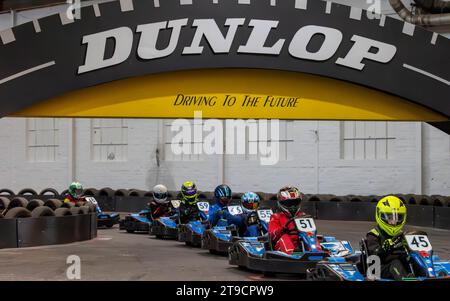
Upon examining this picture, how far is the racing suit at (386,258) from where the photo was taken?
7297 mm

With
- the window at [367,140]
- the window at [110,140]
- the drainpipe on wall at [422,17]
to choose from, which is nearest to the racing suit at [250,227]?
the drainpipe on wall at [422,17]

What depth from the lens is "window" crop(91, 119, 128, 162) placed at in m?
26.6

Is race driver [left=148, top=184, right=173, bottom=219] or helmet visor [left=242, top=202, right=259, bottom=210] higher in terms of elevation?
helmet visor [left=242, top=202, right=259, bottom=210]

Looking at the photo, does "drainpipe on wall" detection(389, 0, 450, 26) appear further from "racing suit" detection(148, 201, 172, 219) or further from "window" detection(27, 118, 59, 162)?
"window" detection(27, 118, 59, 162)

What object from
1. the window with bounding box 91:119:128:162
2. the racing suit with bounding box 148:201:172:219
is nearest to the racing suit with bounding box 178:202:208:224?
the racing suit with bounding box 148:201:172:219

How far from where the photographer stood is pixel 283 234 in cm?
995

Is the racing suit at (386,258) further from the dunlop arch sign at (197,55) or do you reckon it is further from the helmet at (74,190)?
the helmet at (74,190)

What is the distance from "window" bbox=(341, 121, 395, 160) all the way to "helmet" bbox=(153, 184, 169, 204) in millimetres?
6906

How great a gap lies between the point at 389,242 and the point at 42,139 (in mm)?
22344

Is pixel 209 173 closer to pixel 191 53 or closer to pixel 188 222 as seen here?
pixel 188 222

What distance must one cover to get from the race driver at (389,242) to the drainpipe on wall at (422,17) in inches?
534

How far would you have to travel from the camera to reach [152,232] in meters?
16.5
